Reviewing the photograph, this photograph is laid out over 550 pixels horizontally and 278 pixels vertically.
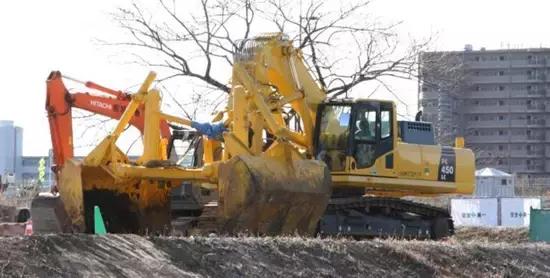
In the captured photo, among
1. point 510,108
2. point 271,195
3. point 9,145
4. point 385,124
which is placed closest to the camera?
point 271,195

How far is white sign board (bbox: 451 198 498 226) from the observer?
34688 millimetres

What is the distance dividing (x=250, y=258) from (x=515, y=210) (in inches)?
939

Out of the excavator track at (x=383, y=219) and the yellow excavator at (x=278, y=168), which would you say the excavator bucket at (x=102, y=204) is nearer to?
the yellow excavator at (x=278, y=168)

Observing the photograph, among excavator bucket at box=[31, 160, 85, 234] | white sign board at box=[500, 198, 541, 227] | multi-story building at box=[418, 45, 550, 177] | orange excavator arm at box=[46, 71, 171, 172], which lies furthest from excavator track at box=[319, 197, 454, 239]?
multi-story building at box=[418, 45, 550, 177]

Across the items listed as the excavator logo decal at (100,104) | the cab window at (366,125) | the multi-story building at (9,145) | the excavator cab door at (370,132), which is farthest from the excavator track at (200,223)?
the multi-story building at (9,145)

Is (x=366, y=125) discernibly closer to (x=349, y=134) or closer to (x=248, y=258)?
(x=349, y=134)

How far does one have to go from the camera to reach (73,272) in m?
10.0

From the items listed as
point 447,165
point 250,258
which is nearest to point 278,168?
point 250,258

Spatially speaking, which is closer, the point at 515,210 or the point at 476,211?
the point at 515,210

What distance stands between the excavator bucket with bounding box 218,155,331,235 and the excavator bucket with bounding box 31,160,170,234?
90.4 inches

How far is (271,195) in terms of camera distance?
15203mm

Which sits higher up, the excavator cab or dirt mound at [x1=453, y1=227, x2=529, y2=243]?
the excavator cab

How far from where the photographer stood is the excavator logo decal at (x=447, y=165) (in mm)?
19984

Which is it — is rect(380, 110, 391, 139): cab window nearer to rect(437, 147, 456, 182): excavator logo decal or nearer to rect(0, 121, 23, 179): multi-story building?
rect(437, 147, 456, 182): excavator logo decal
